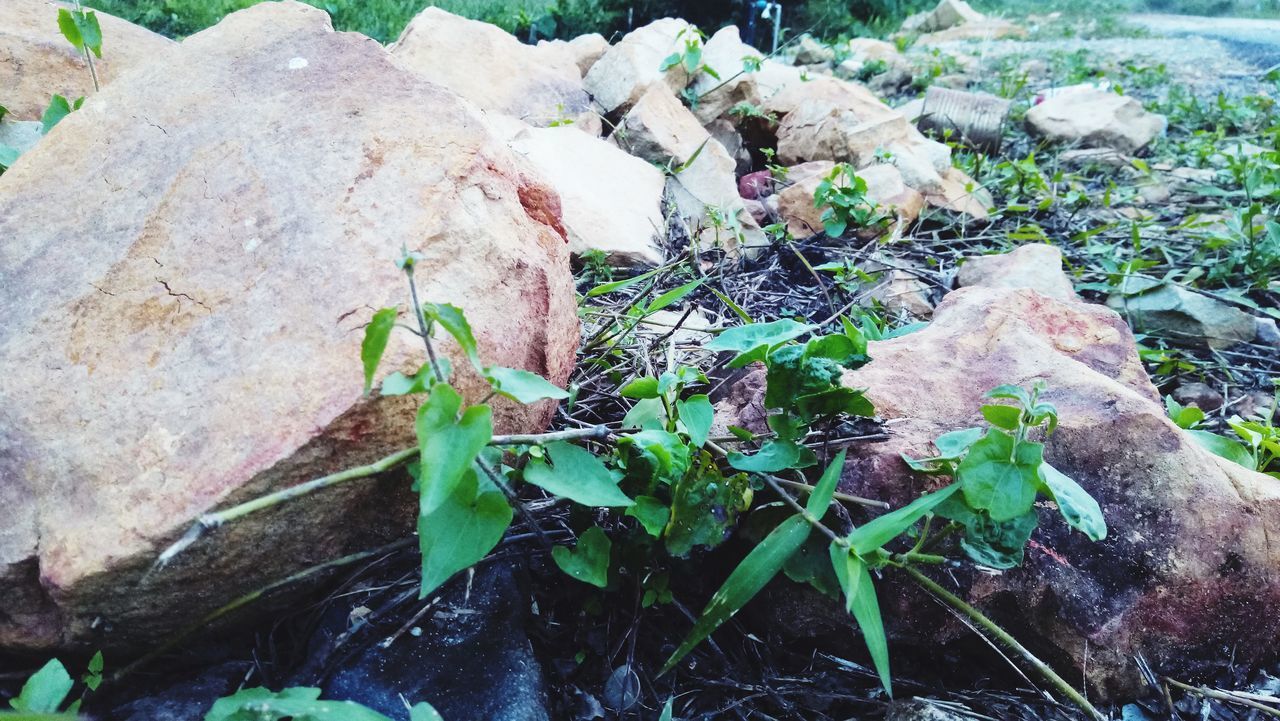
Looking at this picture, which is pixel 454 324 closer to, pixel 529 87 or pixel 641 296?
pixel 641 296

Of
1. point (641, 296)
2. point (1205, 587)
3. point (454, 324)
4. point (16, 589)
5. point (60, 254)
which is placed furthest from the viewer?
point (641, 296)

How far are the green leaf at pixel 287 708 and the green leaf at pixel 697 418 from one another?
479 mm

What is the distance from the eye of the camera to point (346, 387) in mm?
985

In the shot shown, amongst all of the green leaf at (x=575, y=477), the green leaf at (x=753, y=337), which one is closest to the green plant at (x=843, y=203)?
the green leaf at (x=753, y=337)

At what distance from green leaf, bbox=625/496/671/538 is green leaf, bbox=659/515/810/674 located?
0.10m

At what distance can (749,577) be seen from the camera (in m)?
1.00

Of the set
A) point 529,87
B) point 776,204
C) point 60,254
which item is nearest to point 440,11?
point 529,87

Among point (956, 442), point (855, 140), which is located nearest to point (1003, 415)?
point (956, 442)

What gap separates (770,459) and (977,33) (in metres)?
9.40

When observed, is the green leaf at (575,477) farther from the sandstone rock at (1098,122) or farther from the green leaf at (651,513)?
the sandstone rock at (1098,122)

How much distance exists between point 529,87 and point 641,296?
5.78 feet

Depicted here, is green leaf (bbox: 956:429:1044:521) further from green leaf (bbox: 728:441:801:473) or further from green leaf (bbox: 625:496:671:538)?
green leaf (bbox: 625:496:671:538)

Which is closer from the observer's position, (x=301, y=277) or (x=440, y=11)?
(x=301, y=277)

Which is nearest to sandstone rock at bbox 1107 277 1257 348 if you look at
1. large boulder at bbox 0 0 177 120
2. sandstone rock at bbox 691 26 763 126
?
sandstone rock at bbox 691 26 763 126
